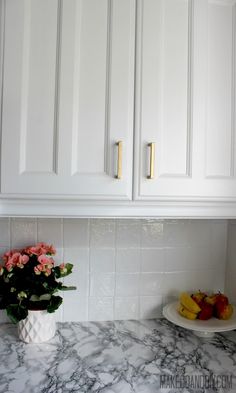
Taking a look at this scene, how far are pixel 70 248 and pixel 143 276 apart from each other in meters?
0.34

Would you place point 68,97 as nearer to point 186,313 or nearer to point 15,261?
point 15,261

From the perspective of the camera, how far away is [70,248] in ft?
4.16

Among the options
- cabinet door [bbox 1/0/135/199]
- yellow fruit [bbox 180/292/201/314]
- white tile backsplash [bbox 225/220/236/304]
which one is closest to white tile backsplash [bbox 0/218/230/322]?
white tile backsplash [bbox 225/220/236/304]

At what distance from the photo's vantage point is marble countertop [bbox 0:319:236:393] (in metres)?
0.87

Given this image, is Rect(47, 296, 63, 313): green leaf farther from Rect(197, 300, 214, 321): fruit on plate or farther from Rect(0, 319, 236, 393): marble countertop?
Rect(197, 300, 214, 321): fruit on plate

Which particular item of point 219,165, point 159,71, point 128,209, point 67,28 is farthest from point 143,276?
point 67,28

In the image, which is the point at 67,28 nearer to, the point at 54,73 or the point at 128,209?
the point at 54,73

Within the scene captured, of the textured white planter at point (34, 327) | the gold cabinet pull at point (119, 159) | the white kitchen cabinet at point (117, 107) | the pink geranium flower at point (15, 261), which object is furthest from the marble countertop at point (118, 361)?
the gold cabinet pull at point (119, 159)

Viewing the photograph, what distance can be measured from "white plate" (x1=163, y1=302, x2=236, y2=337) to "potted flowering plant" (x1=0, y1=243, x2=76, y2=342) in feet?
1.49

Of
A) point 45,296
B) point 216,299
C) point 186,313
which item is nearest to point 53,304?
point 45,296

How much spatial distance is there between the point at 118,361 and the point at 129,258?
1.38ft

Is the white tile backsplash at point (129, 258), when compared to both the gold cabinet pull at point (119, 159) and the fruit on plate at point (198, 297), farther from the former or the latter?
the gold cabinet pull at point (119, 159)

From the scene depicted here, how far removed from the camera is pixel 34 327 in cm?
109

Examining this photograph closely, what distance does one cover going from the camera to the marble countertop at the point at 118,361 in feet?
2.87
